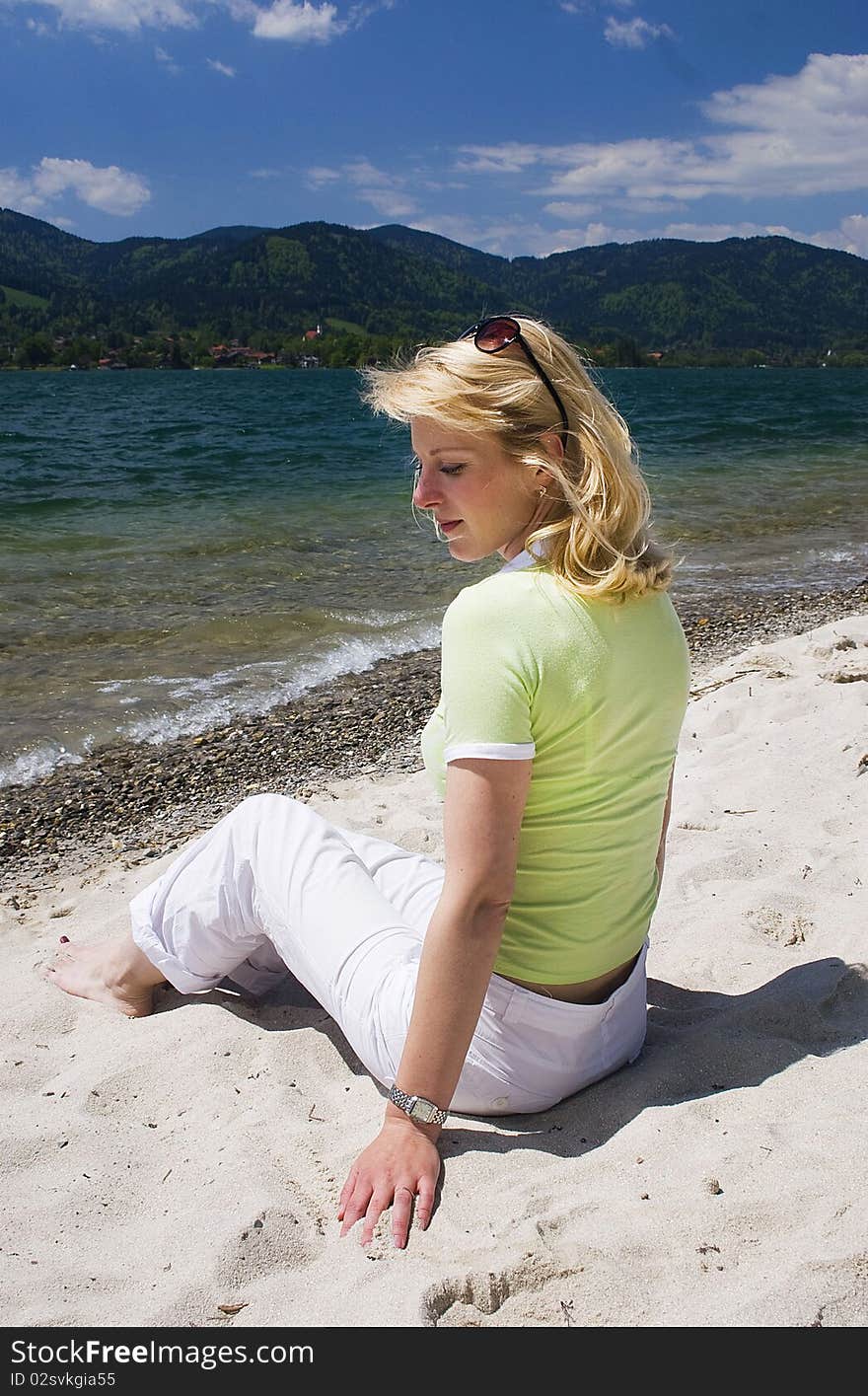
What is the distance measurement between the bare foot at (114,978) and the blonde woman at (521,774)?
30.3 inches

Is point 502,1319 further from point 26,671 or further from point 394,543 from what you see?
point 394,543

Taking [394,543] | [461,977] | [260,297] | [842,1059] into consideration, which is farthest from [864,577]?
[260,297]

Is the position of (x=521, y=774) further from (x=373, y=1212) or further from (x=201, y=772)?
(x=201, y=772)

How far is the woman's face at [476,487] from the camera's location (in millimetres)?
2131

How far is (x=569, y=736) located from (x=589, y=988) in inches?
27.2

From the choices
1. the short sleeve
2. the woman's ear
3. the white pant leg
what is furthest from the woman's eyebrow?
the white pant leg

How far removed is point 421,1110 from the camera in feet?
7.00

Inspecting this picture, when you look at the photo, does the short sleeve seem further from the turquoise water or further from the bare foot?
the bare foot

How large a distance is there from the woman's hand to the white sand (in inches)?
1.9

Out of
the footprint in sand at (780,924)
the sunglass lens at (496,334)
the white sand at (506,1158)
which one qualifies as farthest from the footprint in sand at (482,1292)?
the sunglass lens at (496,334)

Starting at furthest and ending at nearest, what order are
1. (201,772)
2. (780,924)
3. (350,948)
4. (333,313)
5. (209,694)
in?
(333,313) → (209,694) → (201,772) → (780,924) → (350,948)

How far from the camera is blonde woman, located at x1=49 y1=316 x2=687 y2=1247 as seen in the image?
1.95m

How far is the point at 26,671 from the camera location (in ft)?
24.4

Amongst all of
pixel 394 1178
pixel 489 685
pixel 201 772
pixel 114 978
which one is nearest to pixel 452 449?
pixel 489 685
